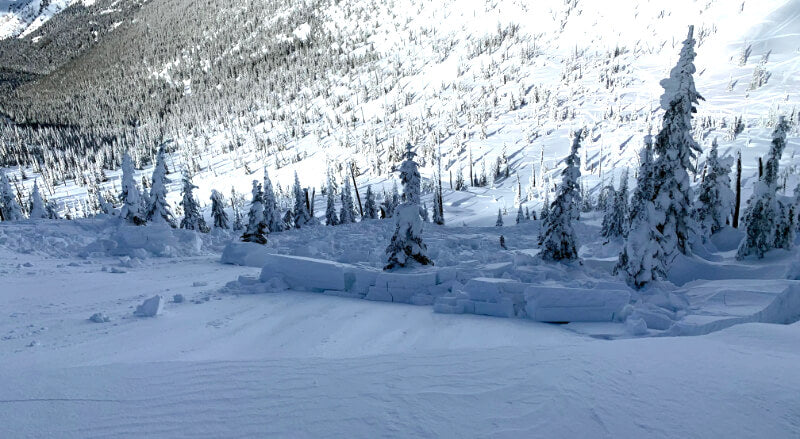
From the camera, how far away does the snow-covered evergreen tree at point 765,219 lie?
54.7ft


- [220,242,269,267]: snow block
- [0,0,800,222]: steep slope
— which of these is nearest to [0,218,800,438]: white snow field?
[220,242,269,267]: snow block

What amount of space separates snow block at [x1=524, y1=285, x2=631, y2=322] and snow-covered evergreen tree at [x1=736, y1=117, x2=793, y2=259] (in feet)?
47.2

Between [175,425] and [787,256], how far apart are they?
23.0 metres

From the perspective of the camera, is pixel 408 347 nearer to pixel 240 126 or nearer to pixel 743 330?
pixel 743 330

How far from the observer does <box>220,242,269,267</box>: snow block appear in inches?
552

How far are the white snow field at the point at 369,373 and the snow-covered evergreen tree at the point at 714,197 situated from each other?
713 inches

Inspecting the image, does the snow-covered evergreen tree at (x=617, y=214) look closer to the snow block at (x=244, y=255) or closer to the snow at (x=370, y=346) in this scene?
the snow at (x=370, y=346)

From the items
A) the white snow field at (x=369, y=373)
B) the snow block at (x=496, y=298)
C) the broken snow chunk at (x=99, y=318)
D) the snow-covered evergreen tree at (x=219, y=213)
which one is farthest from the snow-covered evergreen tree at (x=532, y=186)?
the broken snow chunk at (x=99, y=318)

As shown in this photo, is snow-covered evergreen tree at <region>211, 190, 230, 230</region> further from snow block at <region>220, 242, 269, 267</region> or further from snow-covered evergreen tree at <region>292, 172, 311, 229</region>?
snow block at <region>220, 242, 269, 267</region>

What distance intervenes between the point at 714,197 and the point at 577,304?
70.7ft

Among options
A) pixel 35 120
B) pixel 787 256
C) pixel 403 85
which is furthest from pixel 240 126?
pixel 787 256

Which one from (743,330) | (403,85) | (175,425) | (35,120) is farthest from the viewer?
(35,120)

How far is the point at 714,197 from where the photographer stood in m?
22.7

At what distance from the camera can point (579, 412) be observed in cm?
353
